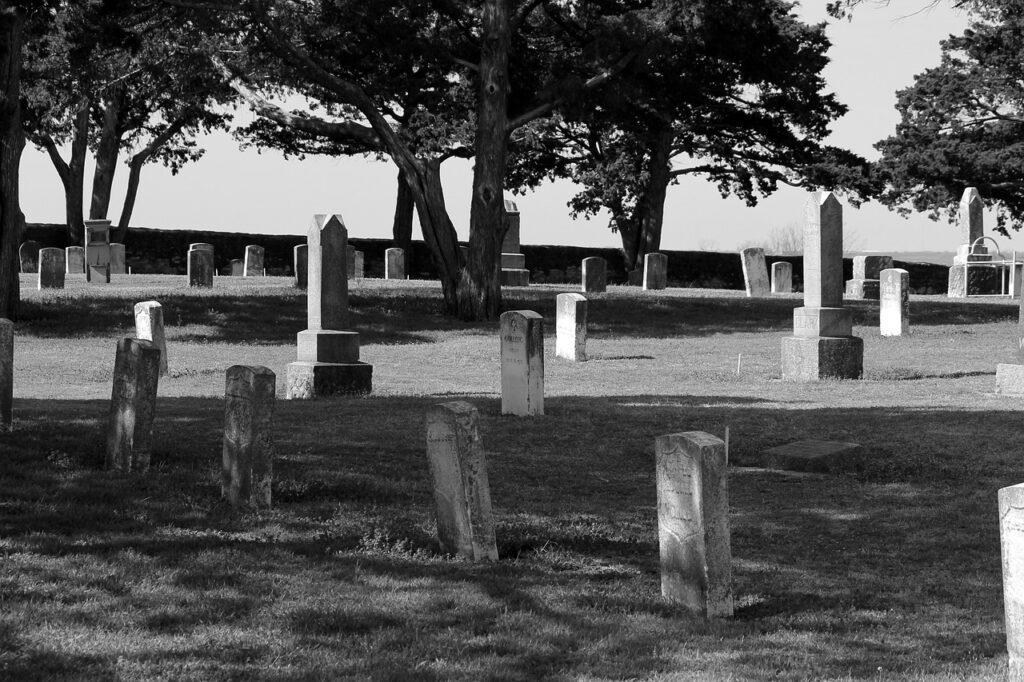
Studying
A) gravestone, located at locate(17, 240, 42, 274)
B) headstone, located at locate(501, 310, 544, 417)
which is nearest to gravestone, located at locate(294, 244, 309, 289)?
gravestone, located at locate(17, 240, 42, 274)

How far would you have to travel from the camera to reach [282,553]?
273 inches

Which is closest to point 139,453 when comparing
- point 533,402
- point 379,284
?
point 533,402

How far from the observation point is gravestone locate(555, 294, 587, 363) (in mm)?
20453

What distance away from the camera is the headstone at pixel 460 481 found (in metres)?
6.76

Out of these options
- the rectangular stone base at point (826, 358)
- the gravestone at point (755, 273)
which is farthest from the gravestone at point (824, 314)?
the gravestone at point (755, 273)

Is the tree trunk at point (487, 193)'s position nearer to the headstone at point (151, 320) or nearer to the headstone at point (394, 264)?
the headstone at point (151, 320)

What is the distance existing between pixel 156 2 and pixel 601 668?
23.2 m

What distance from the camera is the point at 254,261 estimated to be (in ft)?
133

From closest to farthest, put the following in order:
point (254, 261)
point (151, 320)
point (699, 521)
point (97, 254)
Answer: point (699, 521)
point (151, 320)
point (97, 254)
point (254, 261)

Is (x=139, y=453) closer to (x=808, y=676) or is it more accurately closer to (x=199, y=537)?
(x=199, y=537)

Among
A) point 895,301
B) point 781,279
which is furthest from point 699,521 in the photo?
point 781,279

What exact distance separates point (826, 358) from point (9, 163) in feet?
51.8

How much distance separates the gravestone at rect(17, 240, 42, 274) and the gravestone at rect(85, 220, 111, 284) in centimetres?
500

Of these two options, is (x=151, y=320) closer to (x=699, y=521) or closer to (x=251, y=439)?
(x=251, y=439)
